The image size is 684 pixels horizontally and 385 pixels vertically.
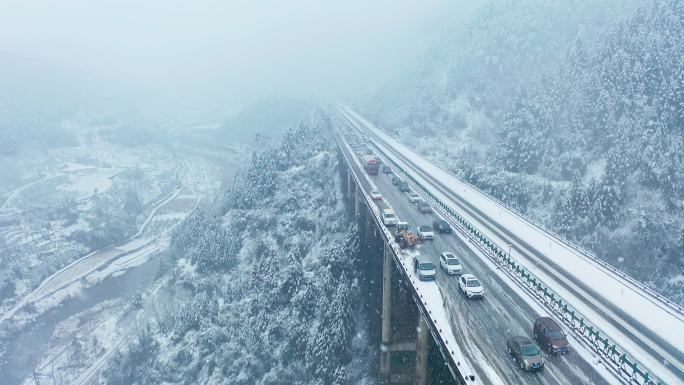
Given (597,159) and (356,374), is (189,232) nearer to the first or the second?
(356,374)

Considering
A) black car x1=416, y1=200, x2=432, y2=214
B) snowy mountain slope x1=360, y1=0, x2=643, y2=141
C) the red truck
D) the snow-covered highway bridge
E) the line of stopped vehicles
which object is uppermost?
snowy mountain slope x1=360, y1=0, x2=643, y2=141

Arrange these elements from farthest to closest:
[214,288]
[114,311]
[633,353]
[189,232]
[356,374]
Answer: [189,232], [114,311], [214,288], [356,374], [633,353]

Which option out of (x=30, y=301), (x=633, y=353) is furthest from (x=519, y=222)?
(x=30, y=301)

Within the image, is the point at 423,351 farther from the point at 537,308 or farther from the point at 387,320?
the point at 387,320

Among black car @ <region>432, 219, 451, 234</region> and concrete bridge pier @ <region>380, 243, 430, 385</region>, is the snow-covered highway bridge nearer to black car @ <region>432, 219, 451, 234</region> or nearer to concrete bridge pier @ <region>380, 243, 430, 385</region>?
black car @ <region>432, 219, 451, 234</region>

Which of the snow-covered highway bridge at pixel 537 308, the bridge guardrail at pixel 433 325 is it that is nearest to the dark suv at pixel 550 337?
the snow-covered highway bridge at pixel 537 308

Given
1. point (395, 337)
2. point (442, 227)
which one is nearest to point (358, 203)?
point (442, 227)

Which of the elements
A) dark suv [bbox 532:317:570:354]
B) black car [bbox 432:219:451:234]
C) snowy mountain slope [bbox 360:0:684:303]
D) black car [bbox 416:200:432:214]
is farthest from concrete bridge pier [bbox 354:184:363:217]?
dark suv [bbox 532:317:570:354]
